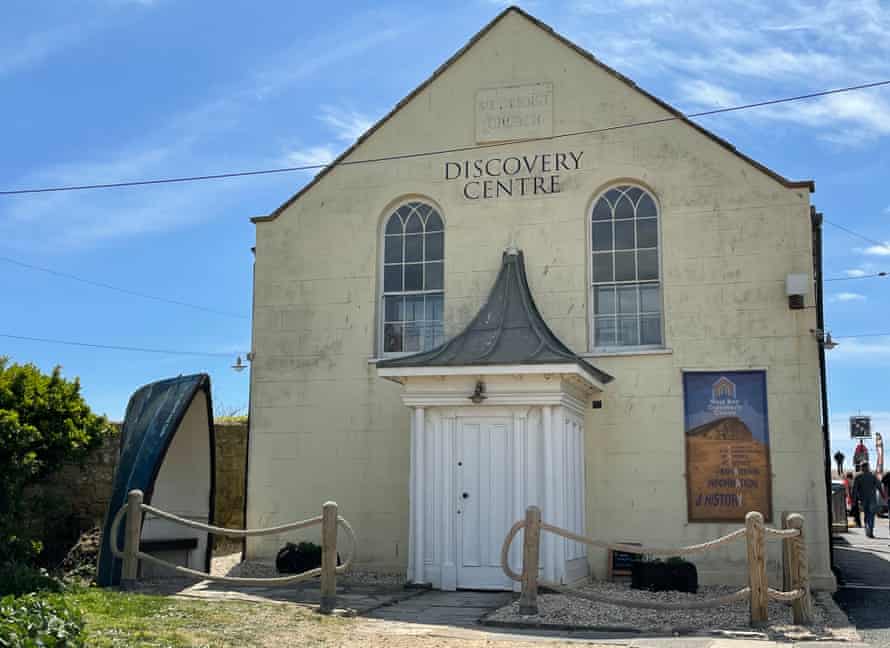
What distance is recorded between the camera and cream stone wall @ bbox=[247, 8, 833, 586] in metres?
14.5

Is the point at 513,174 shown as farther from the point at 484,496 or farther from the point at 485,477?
the point at 484,496

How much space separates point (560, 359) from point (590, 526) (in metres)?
3.25

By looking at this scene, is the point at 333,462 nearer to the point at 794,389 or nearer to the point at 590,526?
the point at 590,526

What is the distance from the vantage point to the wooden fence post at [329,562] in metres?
11.3

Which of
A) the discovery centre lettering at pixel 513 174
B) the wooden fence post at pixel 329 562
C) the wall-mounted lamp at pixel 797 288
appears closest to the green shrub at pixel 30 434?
the wooden fence post at pixel 329 562

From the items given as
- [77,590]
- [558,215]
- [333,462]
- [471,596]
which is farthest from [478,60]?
[77,590]

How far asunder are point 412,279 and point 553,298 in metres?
2.45

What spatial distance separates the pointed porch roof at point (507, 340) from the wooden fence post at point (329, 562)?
8.85 ft

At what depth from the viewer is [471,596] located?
502 inches

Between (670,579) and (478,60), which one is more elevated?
(478,60)

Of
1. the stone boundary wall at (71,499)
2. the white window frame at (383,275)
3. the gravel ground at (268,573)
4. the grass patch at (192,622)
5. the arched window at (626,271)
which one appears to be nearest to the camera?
the grass patch at (192,622)

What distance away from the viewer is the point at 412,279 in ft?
53.8

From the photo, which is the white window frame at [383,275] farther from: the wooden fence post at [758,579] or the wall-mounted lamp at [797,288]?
the wooden fence post at [758,579]

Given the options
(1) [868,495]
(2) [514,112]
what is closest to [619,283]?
(2) [514,112]
